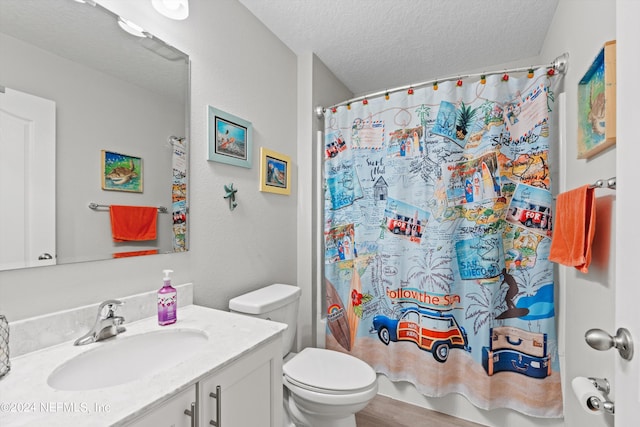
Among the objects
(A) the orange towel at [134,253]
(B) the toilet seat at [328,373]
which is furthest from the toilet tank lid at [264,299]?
(A) the orange towel at [134,253]

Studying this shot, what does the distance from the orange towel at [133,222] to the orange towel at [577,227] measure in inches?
63.3

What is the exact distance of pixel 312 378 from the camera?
1.35 metres

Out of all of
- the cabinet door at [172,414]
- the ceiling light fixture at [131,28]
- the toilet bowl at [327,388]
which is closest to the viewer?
the cabinet door at [172,414]

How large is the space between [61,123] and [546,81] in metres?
2.15

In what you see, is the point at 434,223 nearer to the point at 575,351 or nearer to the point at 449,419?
the point at 575,351

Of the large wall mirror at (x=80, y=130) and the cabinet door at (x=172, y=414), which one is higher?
the large wall mirror at (x=80, y=130)

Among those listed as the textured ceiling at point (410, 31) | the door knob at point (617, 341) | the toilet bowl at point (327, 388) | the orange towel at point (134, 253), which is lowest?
the toilet bowl at point (327, 388)

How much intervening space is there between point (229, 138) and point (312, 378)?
1270 millimetres

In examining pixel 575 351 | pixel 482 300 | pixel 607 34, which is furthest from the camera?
pixel 482 300

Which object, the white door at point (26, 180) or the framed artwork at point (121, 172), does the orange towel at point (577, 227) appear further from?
the white door at point (26, 180)

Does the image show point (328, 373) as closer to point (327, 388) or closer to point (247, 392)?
point (327, 388)

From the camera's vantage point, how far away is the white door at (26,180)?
2.60 ft

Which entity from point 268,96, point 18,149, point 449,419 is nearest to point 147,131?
point 18,149

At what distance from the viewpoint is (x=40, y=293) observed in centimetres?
85
